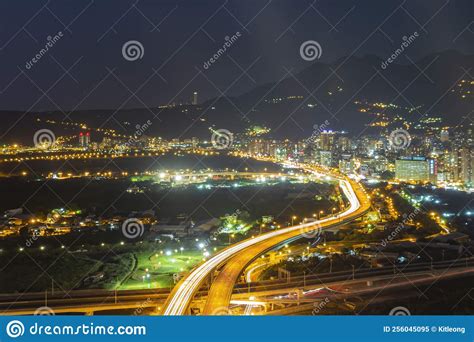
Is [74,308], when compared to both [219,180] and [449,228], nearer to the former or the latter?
[449,228]

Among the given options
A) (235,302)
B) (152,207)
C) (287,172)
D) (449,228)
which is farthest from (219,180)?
(235,302)

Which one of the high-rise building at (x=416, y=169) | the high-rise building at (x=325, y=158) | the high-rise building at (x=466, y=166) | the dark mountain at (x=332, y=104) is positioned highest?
the dark mountain at (x=332, y=104)

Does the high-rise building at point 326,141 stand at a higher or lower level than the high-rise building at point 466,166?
higher

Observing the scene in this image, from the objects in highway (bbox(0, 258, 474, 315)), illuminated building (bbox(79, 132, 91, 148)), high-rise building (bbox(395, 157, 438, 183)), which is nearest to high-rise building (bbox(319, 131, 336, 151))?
high-rise building (bbox(395, 157, 438, 183))

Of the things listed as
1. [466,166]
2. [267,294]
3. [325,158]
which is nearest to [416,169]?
[466,166]

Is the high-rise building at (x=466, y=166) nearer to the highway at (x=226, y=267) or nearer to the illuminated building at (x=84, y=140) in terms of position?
the highway at (x=226, y=267)

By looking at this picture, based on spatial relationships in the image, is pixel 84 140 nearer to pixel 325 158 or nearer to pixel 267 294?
pixel 325 158

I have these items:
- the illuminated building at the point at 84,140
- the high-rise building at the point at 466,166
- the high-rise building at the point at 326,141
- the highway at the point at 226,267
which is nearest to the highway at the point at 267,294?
the highway at the point at 226,267
